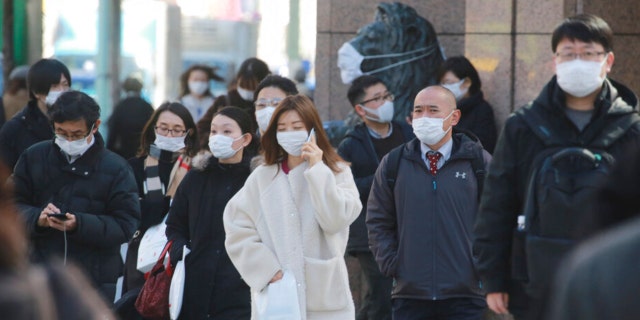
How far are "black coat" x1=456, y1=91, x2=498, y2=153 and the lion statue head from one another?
0.82m

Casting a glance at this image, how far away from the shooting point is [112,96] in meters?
21.0

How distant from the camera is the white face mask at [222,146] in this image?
8391mm

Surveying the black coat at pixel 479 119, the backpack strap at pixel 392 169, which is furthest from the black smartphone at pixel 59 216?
the black coat at pixel 479 119

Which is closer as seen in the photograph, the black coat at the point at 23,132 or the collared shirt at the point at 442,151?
the collared shirt at the point at 442,151

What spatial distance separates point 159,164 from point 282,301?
8.18ft

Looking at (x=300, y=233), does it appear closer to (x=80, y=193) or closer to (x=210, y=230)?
(x=210, y=230)

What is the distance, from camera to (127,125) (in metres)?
14.4

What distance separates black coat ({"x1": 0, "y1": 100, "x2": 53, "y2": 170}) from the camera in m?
9.38

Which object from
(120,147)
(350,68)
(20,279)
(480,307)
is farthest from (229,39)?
(20,279)

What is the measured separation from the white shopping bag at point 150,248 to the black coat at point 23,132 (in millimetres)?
1155

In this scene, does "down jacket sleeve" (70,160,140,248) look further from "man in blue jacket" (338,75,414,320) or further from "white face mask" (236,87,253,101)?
"white face mask" (236,87,253,101)

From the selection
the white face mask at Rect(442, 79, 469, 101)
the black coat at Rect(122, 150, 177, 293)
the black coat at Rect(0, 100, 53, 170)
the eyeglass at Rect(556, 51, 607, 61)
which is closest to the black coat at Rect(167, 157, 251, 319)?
the black coat at Rect(122, 150, 177, 293)

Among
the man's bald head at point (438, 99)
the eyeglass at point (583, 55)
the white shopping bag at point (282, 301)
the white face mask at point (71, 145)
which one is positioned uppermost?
the eyeglass at point (583, 55)

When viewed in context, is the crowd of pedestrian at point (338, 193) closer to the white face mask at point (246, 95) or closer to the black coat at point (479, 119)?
the black coat at point (479, 119)
